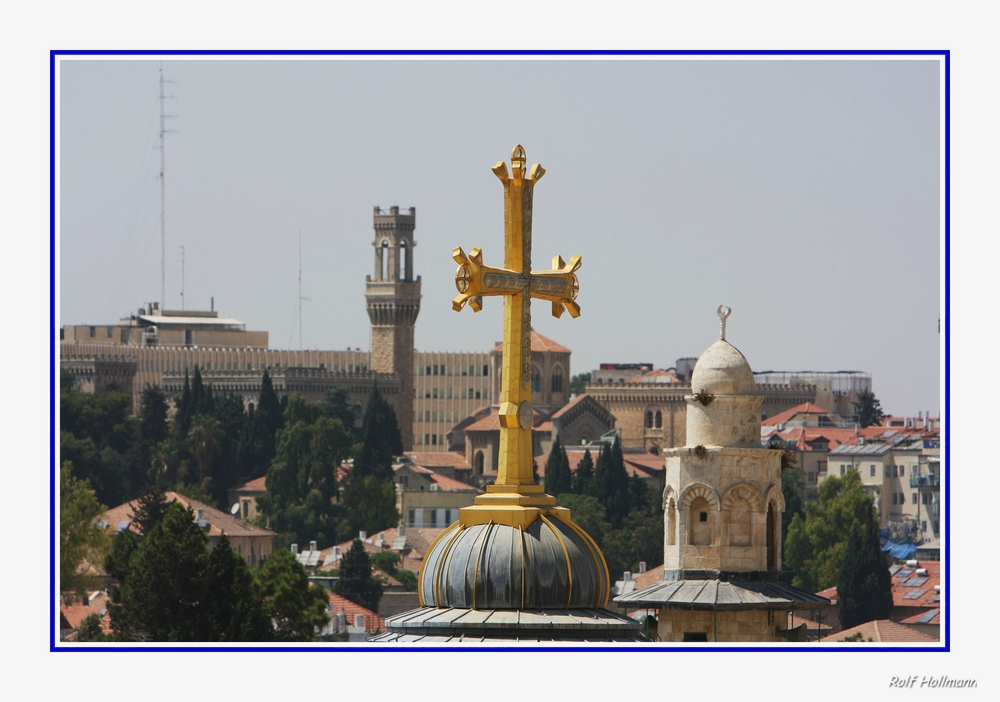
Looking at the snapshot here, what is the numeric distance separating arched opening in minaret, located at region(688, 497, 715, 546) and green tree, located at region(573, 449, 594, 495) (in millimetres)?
115023

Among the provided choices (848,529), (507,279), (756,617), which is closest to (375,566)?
(848,529)

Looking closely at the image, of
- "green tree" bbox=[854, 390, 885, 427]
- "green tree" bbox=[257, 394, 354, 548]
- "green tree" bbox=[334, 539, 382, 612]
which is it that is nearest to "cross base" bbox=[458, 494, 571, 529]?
"green tree" bbox=[334, 539, 382, 612]

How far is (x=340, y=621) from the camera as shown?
9812cm

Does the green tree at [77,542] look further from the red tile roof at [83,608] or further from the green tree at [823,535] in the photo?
the green tree at [823,535]

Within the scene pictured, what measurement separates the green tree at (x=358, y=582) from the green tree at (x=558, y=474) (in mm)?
32789

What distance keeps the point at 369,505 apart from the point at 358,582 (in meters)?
42.8

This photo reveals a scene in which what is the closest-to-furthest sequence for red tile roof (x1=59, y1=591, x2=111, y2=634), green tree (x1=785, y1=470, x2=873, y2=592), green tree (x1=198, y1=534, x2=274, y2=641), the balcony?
green tree (x1=198, y1=534, x2=274, y2=641) < red tile roof (x1=59, y1=591, x2=111, y2=634) < green tree (x1=785, y1=470, x2=873, y2=592) < the balcony

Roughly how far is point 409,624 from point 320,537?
133m

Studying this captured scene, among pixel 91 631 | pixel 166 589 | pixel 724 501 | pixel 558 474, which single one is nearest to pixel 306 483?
pixel 558 474

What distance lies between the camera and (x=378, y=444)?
177 meters

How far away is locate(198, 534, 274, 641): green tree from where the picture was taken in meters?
71.6

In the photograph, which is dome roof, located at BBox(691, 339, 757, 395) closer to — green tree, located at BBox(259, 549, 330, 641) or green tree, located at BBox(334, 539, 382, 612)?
green tree, located at BBox(259, 549, 330, 641)

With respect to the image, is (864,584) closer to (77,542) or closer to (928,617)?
(928,617)

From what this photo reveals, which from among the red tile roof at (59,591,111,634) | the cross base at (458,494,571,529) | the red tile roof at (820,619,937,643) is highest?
the cross base at (458,494,571,529)
